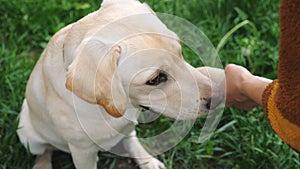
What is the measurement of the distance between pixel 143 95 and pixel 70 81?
10.9 inches

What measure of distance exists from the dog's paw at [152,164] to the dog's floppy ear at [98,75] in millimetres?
835

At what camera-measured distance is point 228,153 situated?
2.81 meters

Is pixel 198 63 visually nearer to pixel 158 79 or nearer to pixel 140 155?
pixel 140 155

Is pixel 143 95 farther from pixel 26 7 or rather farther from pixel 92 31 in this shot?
pixel 26 7

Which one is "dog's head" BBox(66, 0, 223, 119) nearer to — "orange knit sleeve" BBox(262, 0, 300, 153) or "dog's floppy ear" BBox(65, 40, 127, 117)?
"dog's floppy ear" BBox(65, 40, 127, 117)

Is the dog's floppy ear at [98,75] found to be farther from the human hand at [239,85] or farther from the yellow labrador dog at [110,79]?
the human hand at [239,85]

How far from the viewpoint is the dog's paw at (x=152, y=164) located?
9.07 feet

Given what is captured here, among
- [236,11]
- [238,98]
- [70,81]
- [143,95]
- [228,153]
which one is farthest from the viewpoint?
[236,11]

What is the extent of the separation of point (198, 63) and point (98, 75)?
1.27m

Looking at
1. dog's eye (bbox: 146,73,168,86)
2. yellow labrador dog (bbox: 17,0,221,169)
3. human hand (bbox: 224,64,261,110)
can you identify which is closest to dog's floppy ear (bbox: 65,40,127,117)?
yellow labrador dog (bbox: 17,0,221,169)

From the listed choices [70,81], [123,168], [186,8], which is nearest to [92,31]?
[70,81]

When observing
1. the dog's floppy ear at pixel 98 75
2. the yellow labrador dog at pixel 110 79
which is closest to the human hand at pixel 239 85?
the yellow labrador dog at pixel 110 79

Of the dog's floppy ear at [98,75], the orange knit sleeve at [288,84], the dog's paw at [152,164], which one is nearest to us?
the orange knit sleeve at [288,84]

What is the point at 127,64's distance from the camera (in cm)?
201
